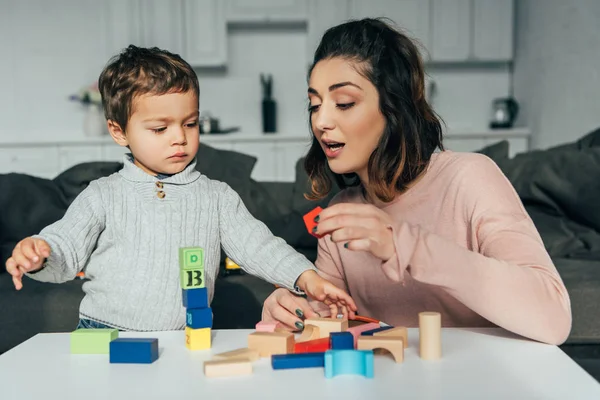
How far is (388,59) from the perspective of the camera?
1260mm

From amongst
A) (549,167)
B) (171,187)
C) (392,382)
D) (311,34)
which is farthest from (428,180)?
(311,34)

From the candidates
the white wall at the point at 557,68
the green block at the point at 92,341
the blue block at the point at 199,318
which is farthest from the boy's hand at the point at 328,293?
the white wall at the point at 557,68

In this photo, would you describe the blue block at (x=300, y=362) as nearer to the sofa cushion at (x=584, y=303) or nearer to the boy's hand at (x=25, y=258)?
the boy's hand at (x=25, y=258)

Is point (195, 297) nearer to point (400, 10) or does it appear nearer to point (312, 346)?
point (312, 346)

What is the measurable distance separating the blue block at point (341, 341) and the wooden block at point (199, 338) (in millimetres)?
183

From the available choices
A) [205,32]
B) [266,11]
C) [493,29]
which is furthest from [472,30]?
[205,32]

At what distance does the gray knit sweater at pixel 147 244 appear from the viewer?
1.22 metres

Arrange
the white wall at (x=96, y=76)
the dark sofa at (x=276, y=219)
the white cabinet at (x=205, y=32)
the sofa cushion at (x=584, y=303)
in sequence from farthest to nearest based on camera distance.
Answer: the white wall at (x=96, y=76), the white cabinet at (x=205, y=32), the dark sofa at (x=276, y=219), the sofa cushion at (x=584, y=303)

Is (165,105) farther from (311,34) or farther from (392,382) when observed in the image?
(311,34)

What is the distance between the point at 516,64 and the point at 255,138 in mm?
2164

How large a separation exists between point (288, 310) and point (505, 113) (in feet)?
14.4

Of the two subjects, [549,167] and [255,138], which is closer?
[549,167]

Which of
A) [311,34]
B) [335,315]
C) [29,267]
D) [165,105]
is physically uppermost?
[311,34]

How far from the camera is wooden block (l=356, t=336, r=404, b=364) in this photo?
874 mm
